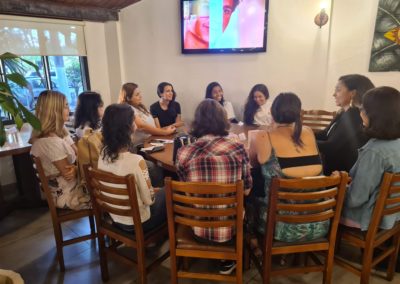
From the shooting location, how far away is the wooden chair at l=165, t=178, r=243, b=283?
137cm

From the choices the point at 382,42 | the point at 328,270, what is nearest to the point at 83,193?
the point at 328,270

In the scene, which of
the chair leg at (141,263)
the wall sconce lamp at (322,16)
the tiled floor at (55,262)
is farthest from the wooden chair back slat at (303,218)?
the wall sconce lamp at (322,16)

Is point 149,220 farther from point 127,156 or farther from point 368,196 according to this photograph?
point 368,196

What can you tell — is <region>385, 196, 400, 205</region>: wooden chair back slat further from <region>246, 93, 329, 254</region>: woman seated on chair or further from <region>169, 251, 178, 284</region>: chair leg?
<region>169, 251, 178, 284</region>: chair leg

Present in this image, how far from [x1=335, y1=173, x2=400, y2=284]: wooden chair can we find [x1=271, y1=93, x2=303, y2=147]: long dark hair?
458 millimetres

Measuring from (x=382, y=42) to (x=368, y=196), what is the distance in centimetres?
233

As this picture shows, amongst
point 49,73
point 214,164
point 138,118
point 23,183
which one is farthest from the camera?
point 49,73

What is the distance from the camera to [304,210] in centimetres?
144

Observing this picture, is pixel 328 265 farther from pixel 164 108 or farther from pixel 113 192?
pixel 164 108

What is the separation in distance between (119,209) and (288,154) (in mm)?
965

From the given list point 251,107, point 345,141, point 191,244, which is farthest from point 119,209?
point 251,107

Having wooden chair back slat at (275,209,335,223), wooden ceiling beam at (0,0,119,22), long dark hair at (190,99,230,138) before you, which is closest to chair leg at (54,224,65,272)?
long dark hair at (190,99,230,138)

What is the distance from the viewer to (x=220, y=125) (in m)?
1.60

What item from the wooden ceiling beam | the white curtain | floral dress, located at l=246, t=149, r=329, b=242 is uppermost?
the wooden ceiling beam
